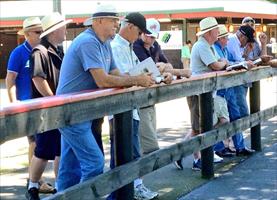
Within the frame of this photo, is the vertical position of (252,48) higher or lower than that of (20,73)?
lower

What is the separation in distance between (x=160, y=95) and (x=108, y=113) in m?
1.04

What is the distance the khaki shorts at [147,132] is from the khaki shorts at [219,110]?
1447 mm

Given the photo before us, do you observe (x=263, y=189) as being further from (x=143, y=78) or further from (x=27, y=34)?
(x=27, y=34)

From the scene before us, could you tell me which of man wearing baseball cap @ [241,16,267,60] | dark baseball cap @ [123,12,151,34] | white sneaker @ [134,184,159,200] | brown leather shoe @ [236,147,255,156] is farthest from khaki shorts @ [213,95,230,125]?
dark baseball cap @ [123,12,151,34]

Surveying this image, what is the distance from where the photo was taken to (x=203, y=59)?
715cm

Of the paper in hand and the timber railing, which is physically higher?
the paper in hand

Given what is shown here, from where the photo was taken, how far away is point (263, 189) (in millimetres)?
6227

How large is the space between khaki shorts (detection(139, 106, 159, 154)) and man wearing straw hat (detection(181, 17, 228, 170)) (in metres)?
1.21

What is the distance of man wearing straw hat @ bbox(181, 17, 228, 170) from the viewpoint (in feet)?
23.4

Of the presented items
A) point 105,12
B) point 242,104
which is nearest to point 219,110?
point 242,104

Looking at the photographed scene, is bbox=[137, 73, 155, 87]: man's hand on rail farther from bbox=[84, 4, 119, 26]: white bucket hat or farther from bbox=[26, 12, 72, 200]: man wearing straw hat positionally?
bbox=[26, 12, 72, 200]: man wearing straw hat

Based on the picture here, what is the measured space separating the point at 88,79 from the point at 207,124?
7.84 ft

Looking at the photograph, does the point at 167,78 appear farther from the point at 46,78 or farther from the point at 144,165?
the point at 46,78

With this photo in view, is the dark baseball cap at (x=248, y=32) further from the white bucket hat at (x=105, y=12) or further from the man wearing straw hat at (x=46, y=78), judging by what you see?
the white bucket hat at (x=105, y=12)
